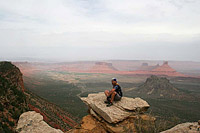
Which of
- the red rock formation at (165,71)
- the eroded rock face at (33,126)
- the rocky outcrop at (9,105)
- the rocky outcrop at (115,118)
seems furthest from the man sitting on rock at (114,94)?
the red rock formation at (165,71)

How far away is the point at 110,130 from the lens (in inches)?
255

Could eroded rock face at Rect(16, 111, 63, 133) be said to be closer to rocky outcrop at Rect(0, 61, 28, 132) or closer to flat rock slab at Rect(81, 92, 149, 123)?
flat rock slab at Rect(81, 92, 149, 123)

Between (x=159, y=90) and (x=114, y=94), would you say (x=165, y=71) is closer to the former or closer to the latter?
(x=159, y=90)

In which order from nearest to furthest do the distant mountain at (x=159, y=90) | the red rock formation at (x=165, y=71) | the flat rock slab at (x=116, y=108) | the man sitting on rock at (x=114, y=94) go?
the flat rock slab at (x=116, y=108)
the man sitting on rock at (x=114, y=94)
the distant mountain at (x=159, y=90)
the red rock formation at (x=165, y=71)

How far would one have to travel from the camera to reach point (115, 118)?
6430 mm

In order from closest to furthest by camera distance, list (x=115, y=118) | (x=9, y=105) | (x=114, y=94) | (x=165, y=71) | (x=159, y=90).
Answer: (x=115, y=118) → (x=114, y=94) → (x=9, y=105) → (x=159, y=90) → (x=165, y=71)

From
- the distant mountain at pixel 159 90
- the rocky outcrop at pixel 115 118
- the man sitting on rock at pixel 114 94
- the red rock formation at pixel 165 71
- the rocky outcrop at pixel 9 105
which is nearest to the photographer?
the rocky outcrop at pixel 115 118

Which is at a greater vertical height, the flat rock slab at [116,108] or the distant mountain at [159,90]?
the flat rock slab at [116,108]

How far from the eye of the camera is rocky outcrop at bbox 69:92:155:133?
6371mm

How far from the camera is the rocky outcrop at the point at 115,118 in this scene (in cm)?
637

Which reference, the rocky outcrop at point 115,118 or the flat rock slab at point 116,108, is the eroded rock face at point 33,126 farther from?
the flat rock slab at point 116,108

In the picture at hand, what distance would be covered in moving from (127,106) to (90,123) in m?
2.44

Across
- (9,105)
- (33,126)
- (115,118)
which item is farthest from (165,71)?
(33,126)

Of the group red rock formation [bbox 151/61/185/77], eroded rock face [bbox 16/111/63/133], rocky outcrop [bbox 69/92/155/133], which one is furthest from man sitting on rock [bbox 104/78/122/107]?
red rock formation [bbox 151/61/185/77]
